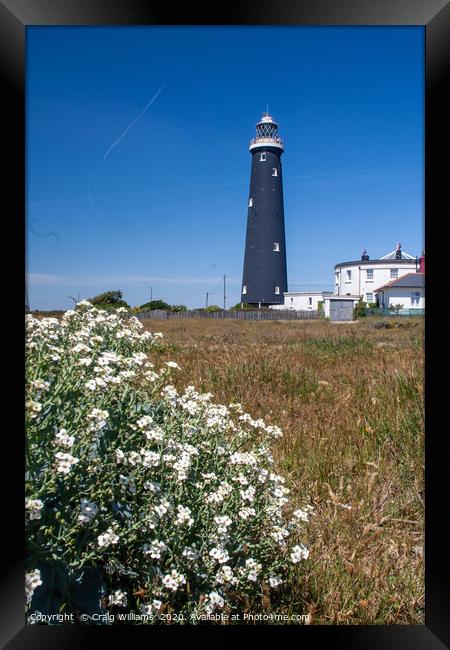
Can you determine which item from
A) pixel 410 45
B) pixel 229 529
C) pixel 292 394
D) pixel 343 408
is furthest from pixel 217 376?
pixel 410 45

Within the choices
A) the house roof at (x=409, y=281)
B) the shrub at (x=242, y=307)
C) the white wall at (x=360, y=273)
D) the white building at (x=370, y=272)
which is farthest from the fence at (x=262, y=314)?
the house roof at (x=409, y=281)

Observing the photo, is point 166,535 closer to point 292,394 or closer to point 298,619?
point 298,619

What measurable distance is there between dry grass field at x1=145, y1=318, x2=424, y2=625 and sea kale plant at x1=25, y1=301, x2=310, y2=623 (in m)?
0.24

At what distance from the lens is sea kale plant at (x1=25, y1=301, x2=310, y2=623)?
4.65ft

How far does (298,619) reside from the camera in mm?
1612

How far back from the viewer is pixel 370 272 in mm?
8312

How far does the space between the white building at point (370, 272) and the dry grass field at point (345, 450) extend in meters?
1.03

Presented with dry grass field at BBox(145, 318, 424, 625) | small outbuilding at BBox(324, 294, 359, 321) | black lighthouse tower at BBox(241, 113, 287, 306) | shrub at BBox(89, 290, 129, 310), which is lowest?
dry grass field at BBox(145, 318, 424, 625)

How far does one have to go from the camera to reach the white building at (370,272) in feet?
11.7

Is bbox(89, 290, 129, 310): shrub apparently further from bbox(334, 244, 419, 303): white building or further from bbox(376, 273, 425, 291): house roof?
bbox(376, 273, 425, 291): house roof

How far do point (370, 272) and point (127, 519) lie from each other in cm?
763

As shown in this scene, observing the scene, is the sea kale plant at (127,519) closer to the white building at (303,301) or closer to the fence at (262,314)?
the fence at (262,314)

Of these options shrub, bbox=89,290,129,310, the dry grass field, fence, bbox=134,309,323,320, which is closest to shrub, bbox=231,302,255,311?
fence, bbox=134,309,323,320

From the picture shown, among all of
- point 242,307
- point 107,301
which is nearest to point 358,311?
point 242,307
